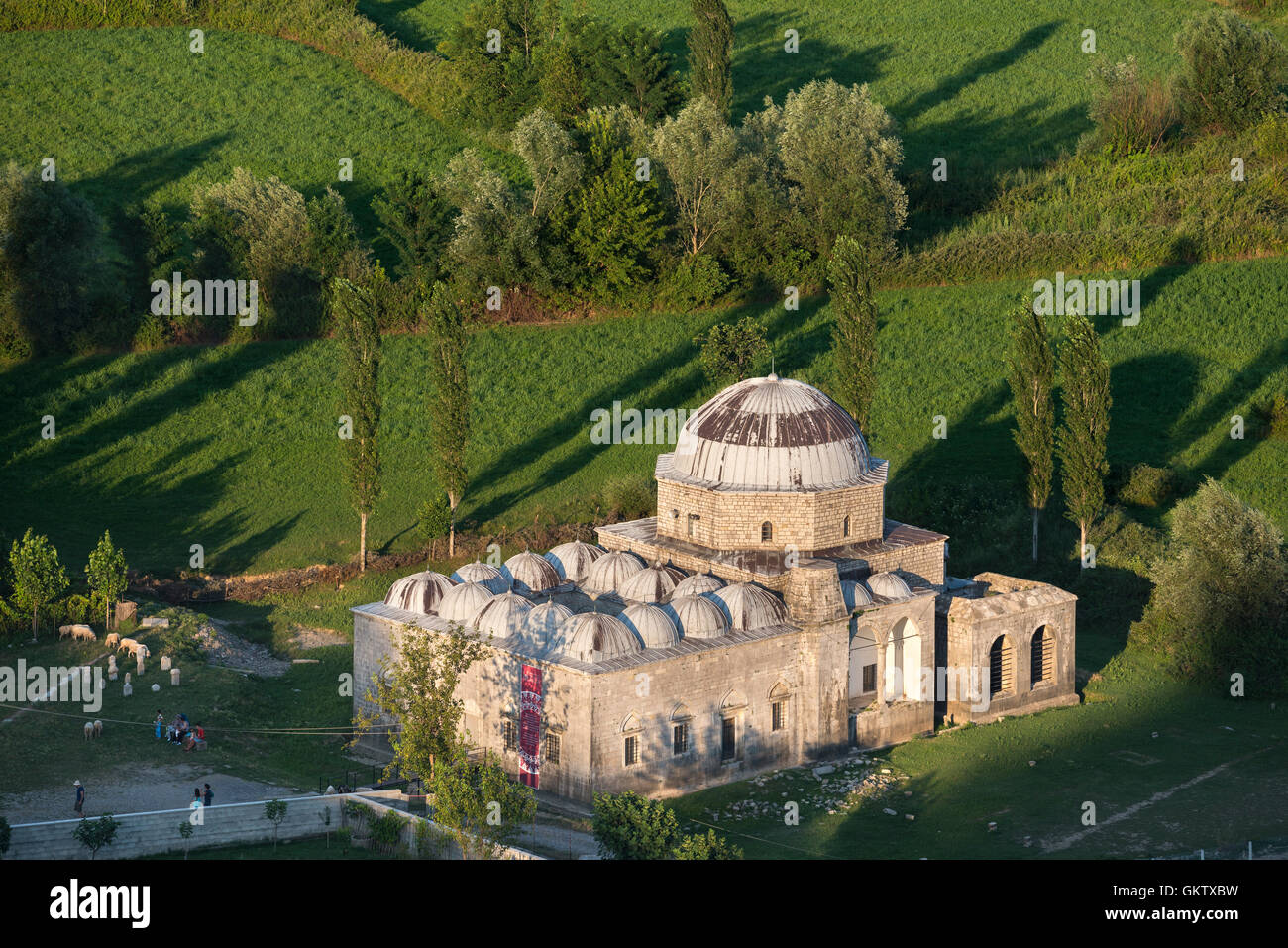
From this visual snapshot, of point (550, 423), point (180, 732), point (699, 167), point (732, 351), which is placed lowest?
point (180, 732)

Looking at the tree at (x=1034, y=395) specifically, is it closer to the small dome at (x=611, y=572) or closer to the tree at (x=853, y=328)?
the tree at (x=853, y=328)

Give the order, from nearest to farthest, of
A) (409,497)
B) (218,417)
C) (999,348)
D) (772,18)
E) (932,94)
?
(409,497) < (218,417) < (999,348) < (932,94) < (772,18)

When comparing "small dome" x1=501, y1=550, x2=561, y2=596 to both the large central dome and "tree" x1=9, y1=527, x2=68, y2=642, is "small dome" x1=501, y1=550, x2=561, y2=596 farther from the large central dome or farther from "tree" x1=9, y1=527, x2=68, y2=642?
"tree" x1=9, y1=527, x2=68, y2=642

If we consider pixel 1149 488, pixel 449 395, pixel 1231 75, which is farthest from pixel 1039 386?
pixel 1231 75

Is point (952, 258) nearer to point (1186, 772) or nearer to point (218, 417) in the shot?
point (218, 417)

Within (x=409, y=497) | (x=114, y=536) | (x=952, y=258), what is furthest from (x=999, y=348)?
(x=114, y=536)

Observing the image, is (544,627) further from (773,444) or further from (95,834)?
(95,834)

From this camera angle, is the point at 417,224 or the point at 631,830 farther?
the point at 417,224
